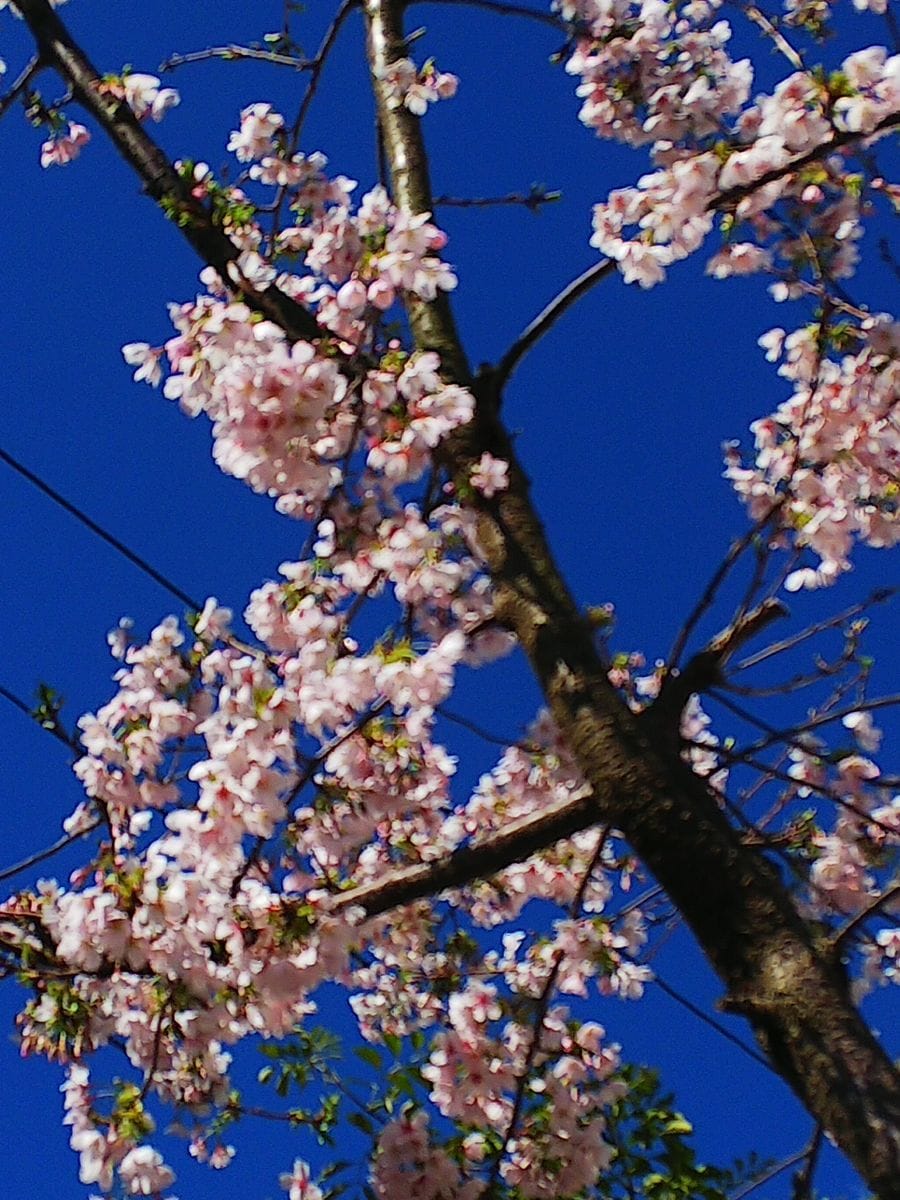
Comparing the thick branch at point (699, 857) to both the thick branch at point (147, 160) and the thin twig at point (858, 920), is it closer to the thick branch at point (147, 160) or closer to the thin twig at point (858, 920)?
the thin twig at point (858, 920)

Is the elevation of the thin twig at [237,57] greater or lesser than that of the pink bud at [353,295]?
greater

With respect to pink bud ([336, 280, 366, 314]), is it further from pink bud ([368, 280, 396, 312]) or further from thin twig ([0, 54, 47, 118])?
thin twig ([0, 54, 47, 118])

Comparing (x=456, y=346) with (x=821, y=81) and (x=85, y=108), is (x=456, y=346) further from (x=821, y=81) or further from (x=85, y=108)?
(x=85, y=108)

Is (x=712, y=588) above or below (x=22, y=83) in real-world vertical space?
below

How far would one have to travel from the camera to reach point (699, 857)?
7.02ft

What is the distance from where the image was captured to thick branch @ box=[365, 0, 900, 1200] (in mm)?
1917

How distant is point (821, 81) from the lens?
2371 mm

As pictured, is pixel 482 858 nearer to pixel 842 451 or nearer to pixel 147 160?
pixel 842 451

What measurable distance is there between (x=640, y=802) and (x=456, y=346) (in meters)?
1.38

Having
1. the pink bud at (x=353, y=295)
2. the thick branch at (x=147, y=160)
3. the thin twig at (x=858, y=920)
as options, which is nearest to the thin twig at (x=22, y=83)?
the thick branch at (x=147, y=160)

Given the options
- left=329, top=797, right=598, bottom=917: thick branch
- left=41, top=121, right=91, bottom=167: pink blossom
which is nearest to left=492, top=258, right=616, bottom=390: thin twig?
left=329, top=797, right=598, bottom=917: thick branch

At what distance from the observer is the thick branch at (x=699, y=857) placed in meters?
1.92

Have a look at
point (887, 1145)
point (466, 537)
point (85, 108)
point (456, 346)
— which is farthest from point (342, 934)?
point (85, 108)

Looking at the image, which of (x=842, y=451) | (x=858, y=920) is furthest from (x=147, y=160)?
(x=858, y=920)
